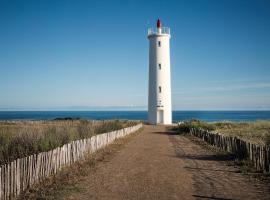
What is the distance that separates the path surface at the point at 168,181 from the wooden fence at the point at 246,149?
3.14 feet

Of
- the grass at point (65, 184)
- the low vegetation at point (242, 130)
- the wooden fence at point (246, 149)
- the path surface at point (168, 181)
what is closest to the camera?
the grass at point (65, 184)

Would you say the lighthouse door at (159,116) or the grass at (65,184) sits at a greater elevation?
the lighthouse door at (159,116)

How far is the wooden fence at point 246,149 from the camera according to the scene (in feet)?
39.8

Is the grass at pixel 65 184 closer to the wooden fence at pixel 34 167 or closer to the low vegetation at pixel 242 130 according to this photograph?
the wooden fence at pixel 34 167

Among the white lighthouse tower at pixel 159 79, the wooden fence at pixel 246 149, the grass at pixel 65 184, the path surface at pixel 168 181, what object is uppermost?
the white lighthouse tower at pixel 159 79

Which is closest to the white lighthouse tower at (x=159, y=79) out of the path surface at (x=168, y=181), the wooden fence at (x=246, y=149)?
the wooden fence at (x=246, y=149)

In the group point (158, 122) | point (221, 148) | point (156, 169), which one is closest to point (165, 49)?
point (158, 122)

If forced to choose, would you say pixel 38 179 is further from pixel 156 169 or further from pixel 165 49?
pixel 165 49

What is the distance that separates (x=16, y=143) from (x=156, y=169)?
505 cm

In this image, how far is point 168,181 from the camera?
10.5 metres

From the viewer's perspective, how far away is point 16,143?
12328 millimetres

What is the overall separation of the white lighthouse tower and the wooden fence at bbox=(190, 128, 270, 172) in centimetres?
2214

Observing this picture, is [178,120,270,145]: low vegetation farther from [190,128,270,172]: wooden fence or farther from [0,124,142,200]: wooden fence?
[0,124,142,200]: wooden fence

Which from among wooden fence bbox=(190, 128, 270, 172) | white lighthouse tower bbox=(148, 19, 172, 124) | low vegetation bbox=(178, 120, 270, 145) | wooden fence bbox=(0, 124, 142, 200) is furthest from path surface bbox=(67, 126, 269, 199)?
white lighthouse tower bbox=(148, 19, 172, 124)
